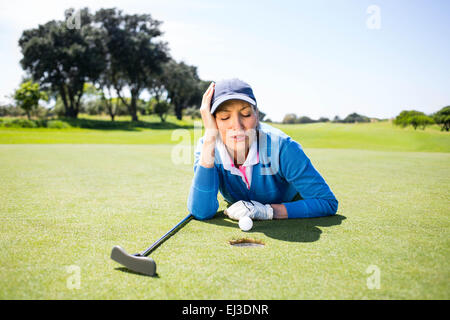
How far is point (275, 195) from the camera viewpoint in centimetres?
355

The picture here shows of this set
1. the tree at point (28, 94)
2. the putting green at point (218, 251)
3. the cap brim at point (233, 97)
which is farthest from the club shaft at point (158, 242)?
the tree at point (28, 94)

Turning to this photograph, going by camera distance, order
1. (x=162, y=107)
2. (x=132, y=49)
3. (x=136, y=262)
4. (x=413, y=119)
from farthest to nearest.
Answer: (x=162, y=107) < (x=132, y=49) < (x=413, y=119) < (x=136, y=262)

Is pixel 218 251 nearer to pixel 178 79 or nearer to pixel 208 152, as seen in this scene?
pixel 208 152

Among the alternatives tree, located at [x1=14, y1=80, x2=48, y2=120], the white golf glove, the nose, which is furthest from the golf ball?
tree, located at [x1=14, y1=80, x2=48, y2=120]

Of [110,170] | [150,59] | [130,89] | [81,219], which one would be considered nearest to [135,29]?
[150,59]

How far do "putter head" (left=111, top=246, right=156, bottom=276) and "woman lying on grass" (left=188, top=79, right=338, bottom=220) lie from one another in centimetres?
120

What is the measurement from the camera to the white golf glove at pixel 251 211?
321 cm

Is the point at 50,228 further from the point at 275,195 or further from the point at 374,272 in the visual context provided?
the point at 374,272

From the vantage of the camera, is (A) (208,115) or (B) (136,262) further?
(A) (208,115)

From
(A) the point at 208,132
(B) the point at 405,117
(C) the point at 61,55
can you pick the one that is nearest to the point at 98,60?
(C) the point at 61,55

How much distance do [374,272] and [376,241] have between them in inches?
27.1

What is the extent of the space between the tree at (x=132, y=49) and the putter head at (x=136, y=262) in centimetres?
5168

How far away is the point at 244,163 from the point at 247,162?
0.19ft

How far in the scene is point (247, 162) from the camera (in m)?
3.25
